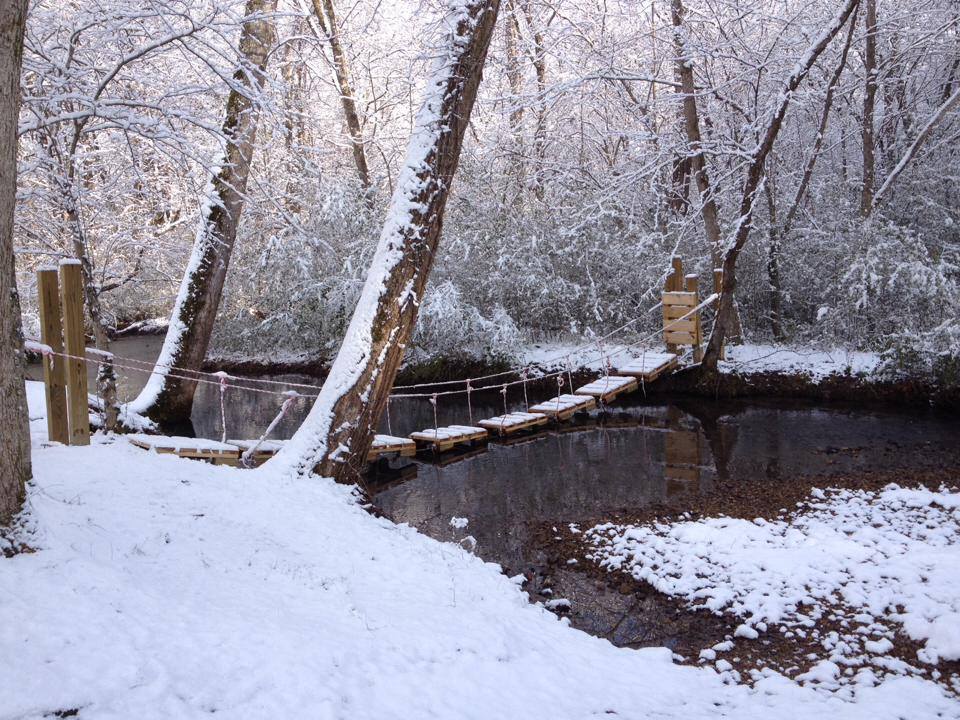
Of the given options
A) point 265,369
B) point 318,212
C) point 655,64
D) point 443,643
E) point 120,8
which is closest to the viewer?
point 443,643

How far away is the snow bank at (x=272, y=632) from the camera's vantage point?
273 centimetres

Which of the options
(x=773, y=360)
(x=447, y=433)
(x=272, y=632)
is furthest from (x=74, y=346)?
(x=773, y=360)

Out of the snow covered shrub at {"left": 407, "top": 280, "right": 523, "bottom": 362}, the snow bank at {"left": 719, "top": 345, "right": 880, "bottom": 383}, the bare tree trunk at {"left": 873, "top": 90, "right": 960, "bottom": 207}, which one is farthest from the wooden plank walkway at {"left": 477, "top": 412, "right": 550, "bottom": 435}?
the bare tree trunk at {"left": 873, "top": 90, "right": 960, "bottom": 207}

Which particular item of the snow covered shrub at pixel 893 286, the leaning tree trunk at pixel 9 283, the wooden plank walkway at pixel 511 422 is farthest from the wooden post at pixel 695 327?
the leaning tree trunk at pixel 9 283

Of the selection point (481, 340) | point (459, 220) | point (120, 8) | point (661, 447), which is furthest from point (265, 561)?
point (459, 220)

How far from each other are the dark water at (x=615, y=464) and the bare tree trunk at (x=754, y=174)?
109 cm

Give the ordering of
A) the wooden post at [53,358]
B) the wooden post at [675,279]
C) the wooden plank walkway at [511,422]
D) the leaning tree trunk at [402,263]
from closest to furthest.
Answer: the wooden post at [53,358]
the leaning tree trunk at [402,263]
the wooden plank walkway at [511,422]
the wooden post at [675,279]

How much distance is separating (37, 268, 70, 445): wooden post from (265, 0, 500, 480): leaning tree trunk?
155 centimetres

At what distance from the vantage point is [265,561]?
13.8ft

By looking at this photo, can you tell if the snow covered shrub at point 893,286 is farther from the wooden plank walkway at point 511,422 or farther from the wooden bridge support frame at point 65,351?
the wooden bridge support frame at point 65,351

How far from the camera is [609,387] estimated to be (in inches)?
392

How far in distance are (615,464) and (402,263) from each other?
4.05m

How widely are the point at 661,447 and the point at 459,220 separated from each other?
22.4 feet

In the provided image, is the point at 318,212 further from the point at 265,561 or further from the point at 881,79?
the point at 265,561
